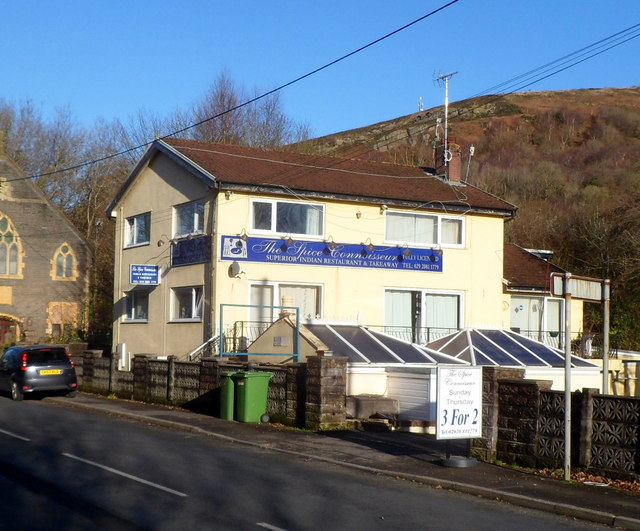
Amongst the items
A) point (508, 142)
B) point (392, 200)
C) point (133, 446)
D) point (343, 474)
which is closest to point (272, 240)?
point (392, 200)

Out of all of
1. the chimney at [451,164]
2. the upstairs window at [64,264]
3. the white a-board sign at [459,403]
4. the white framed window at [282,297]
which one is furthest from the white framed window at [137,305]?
the white a-board sign at [459,403]

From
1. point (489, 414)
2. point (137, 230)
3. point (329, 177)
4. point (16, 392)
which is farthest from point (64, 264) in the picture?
point (489, 414)

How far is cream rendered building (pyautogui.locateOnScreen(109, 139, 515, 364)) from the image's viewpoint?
85.2 ft

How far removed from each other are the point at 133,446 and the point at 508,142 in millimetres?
88647

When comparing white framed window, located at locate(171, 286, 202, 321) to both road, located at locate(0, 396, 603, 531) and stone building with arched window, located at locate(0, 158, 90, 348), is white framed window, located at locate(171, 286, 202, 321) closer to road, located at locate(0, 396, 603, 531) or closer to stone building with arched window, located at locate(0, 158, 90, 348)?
road, located at locate(0, 396, 603, 531)

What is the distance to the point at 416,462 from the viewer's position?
47.0ft

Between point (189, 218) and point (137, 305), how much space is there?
480 centimetres

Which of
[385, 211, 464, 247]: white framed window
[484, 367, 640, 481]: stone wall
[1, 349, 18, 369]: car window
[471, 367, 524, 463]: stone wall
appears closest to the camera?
[484, 367, 640, 481]: stone wall

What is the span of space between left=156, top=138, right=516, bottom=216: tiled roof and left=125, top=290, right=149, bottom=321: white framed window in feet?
17.3

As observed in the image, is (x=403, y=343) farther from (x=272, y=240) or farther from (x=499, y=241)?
(x=499, y=241)

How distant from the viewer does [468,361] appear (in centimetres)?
2506

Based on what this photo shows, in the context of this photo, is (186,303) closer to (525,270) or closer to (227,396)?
(227,396)

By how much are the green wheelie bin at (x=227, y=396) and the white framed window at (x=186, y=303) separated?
640 centimetres

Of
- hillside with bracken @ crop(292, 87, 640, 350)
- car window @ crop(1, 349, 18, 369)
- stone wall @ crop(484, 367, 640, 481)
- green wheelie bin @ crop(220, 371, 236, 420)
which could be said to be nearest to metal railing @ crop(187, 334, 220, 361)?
car window @ crop(1, 349, 18, 369)
